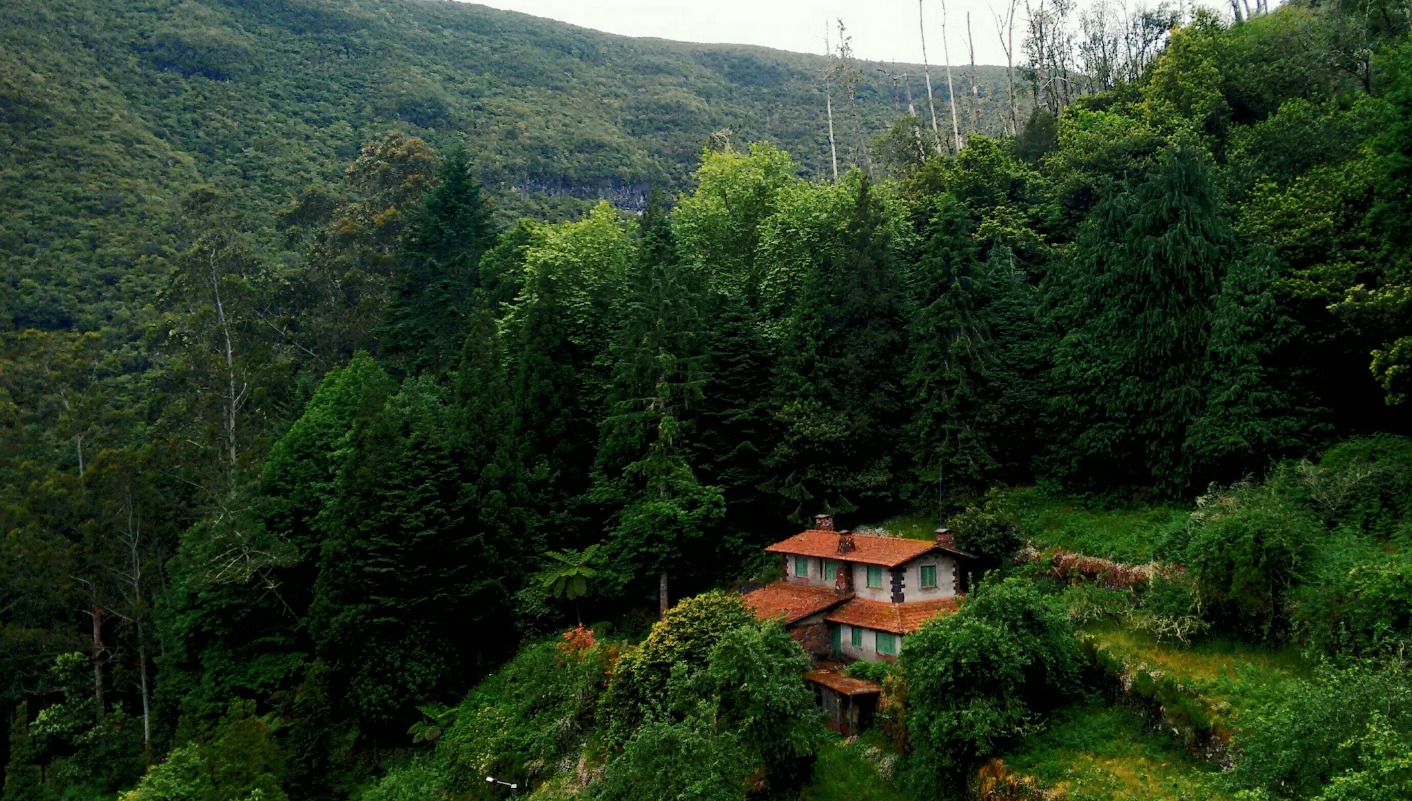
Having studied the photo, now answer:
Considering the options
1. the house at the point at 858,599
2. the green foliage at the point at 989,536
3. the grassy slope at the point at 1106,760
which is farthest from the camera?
the green foliage at the point at 989,536

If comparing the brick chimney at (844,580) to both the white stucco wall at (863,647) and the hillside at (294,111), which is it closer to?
the white stucco wall at (863,647)

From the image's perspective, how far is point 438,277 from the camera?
45.6 meters

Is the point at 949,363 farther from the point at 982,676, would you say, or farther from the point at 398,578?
the point at 398,578

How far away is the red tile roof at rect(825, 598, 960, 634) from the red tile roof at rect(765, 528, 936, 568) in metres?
1.37

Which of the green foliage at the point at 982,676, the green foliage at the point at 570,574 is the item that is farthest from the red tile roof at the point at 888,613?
the green foliage at the point at 570,574

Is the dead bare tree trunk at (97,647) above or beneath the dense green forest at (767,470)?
beneath

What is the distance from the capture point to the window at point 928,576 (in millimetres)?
26750

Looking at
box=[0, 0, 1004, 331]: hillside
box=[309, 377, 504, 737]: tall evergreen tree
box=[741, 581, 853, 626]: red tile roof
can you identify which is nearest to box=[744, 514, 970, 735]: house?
box=[741, 581, 853, 626]: red tile roof

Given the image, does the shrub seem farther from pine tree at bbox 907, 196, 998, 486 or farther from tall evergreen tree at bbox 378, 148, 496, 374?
tall evergreen tree at bbox 378, 148, 496, 374

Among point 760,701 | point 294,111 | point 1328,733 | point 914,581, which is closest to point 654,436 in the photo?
point 914,581

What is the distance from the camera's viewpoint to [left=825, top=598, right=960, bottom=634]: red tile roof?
989 inches

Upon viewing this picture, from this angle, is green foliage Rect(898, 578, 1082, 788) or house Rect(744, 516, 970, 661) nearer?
green foliage Rect(898, 578, 1082, 788)

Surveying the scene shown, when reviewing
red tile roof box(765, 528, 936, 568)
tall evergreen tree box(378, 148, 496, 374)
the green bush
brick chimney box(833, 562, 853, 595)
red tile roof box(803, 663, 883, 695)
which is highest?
tall evergreen tree box(378, 148, 496, 374)

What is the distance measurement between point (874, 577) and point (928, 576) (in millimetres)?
1669
